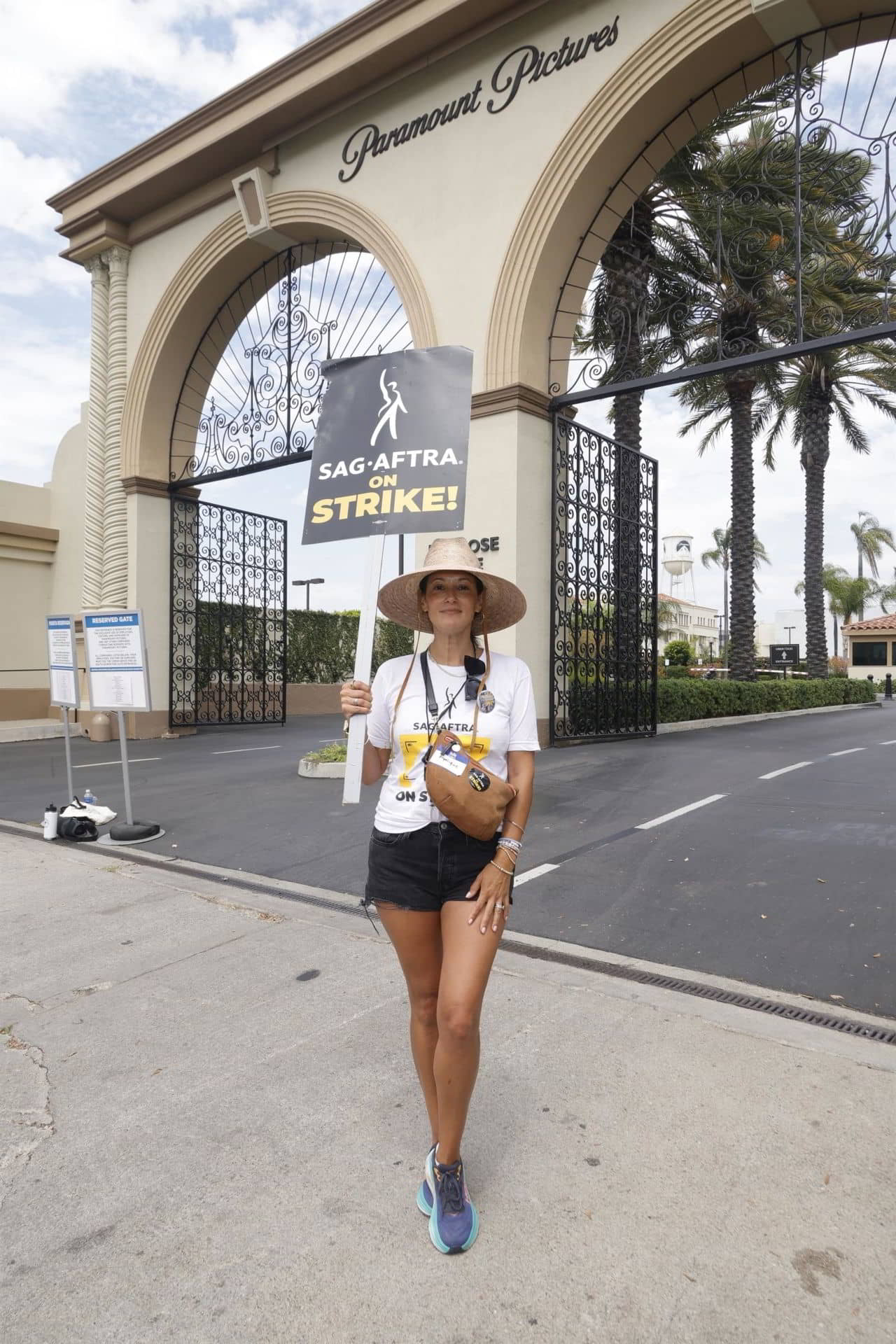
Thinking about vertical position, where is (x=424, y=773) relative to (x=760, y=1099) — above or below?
above

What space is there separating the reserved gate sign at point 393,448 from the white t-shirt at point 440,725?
72 cm

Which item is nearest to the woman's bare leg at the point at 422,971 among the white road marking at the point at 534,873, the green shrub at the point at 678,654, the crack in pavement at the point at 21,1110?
the crack in pavement at the point at 21,1110

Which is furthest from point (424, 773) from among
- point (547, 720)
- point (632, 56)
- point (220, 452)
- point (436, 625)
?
point (220, 452)

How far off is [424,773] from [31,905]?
406cm

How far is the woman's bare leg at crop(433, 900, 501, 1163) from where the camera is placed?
7.38ft

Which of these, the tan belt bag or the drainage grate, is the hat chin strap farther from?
the drainage grate

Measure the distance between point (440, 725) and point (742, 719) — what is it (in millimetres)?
17868

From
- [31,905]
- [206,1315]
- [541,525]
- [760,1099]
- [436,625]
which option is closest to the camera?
[206,1315]

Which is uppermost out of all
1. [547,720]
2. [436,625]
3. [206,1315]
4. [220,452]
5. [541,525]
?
[220,452]

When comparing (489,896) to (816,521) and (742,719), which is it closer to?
(742,719)

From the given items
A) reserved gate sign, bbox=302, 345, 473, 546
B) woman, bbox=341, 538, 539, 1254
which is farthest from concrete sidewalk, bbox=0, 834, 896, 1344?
reserved gate sign, bbox=302, 345, 473, 546

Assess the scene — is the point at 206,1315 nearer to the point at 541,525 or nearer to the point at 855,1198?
the point at 855,1198

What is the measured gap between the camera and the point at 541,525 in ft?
36.0

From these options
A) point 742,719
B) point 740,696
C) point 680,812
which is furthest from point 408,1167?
point 740,696
